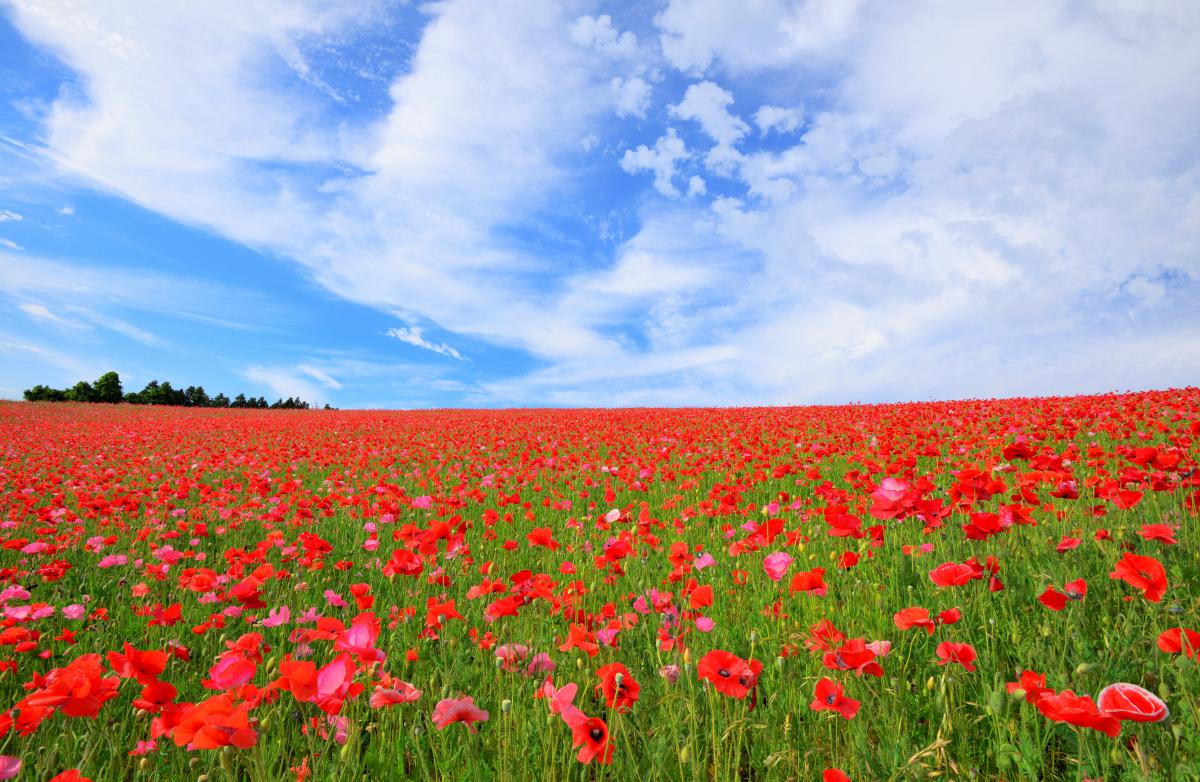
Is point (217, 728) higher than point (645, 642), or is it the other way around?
point (217, 728)

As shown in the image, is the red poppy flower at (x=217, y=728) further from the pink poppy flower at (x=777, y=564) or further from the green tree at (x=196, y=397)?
the green tree at (x=196, y=397)

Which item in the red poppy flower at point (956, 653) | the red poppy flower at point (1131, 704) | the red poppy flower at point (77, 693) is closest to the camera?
the red poppy flower at point (1131, 704)

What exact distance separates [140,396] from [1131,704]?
217ft

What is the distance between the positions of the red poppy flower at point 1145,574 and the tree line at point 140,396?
51608mm

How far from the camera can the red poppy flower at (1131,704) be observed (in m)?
1.24


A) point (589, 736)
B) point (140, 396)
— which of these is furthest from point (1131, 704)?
point (140, 396)

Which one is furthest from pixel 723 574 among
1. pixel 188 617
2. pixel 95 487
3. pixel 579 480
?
pixel 95 487

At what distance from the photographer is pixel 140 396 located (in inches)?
2083

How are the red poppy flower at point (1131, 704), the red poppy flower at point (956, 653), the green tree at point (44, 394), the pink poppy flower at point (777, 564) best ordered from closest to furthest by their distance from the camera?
1. the red poppy flower at point (1131, 704)
2. the red poppy flower at point (956, 653)
3. the pink poppy flower at point (777, 564)
4. the green tree at point (44, 394)

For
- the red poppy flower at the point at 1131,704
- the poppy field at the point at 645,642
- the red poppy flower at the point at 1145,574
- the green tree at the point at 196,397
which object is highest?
the green tree at the point at 196,397

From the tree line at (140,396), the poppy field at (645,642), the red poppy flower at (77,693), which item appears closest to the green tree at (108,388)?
the tree line at (140,396)

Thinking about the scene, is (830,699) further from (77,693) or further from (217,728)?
(77,693)

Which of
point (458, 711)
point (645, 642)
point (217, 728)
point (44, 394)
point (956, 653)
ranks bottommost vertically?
point (645, 642)

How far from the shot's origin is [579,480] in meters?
8.95
